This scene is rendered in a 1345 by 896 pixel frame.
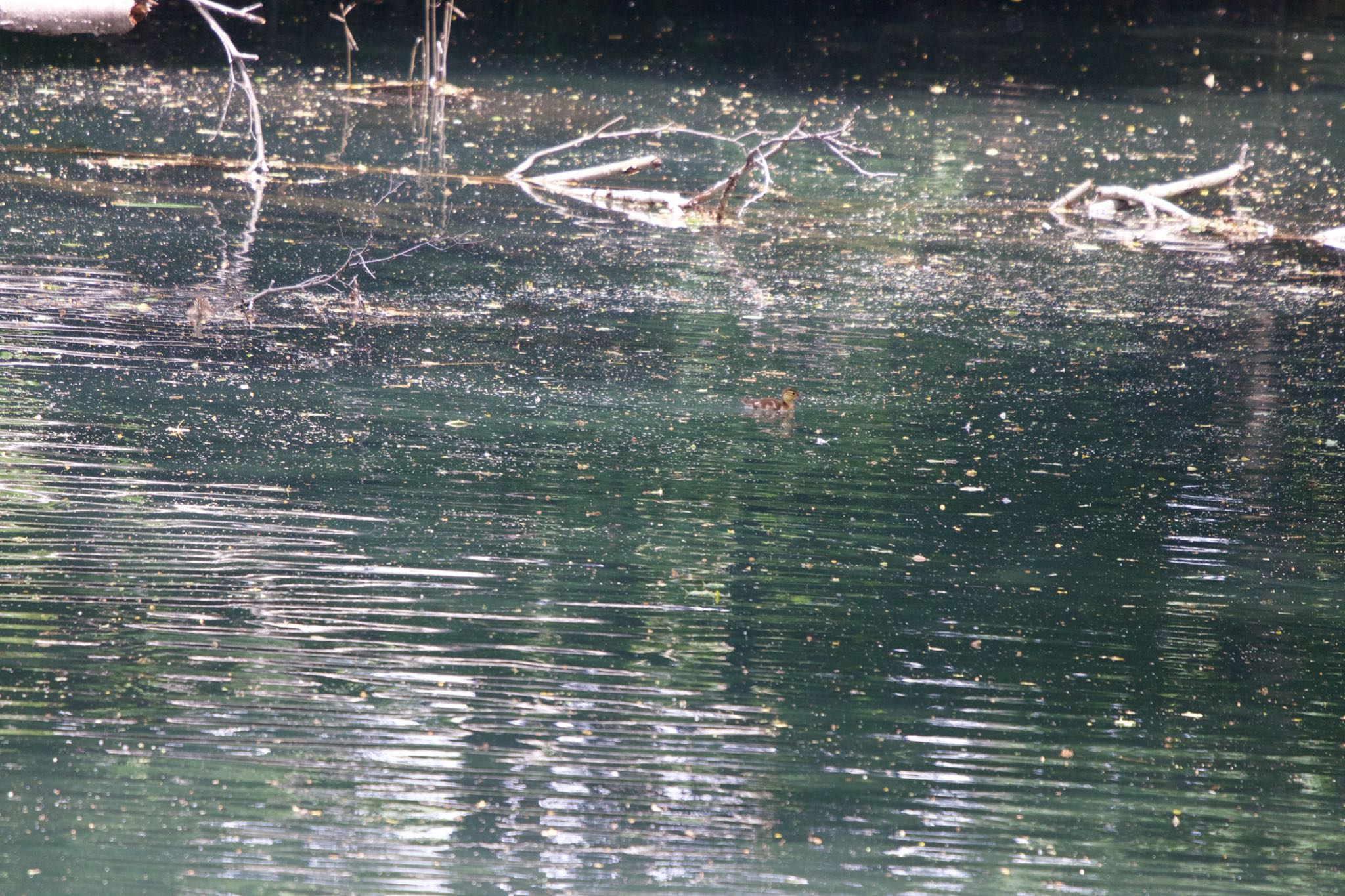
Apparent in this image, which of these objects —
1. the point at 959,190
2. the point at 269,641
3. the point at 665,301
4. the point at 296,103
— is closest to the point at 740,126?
the point at 959,190

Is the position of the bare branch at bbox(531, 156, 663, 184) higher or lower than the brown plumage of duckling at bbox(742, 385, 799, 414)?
higher

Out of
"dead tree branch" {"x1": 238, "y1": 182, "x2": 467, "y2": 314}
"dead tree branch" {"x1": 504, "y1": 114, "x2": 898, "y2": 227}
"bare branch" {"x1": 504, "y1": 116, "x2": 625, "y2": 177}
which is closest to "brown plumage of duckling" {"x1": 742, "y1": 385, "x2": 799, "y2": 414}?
"dead tree branch" {"x1": 238, "y1": 182, "x2": 467, "y2": 314}

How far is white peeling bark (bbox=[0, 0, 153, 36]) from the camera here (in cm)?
457

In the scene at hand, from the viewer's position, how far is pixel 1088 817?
15.1ft

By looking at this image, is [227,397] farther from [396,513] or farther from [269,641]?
[269,641]

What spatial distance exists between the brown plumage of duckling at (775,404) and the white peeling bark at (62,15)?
3982 mm

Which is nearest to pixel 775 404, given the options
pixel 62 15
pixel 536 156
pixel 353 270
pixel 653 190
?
pixel 353 270

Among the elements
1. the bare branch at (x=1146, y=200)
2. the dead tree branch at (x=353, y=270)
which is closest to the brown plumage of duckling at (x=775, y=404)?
the dead tree branch at (x=353, y=270)

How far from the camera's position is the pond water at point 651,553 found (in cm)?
439

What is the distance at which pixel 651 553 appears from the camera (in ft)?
20.6

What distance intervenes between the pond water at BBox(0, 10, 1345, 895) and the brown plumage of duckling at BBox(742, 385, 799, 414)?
8 cm

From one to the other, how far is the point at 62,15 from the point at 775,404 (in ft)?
13.8

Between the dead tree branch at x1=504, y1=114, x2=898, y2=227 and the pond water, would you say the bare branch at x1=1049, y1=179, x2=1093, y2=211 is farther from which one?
the dead tree branch at x1=504, y1=114, x2=898, y2=227

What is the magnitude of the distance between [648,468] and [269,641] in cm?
236
